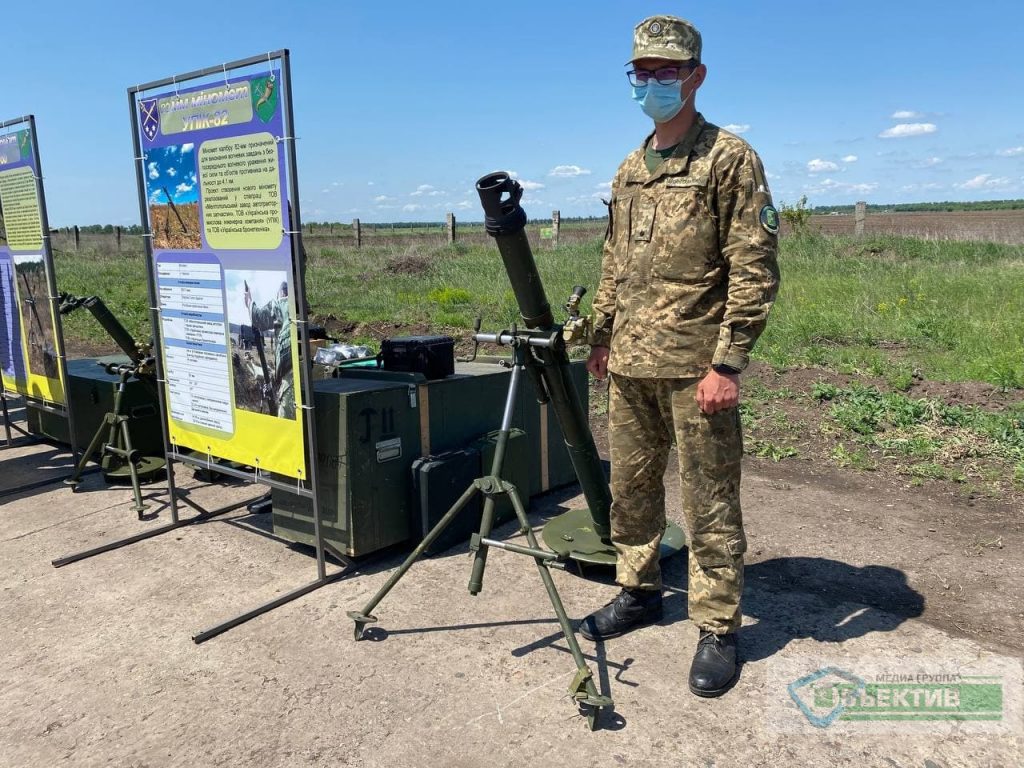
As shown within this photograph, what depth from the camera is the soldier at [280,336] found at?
148 inches

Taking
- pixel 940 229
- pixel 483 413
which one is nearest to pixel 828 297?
pixel 483 413

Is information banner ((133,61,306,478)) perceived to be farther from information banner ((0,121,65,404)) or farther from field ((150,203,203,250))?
information banner ((0,121,65,404))

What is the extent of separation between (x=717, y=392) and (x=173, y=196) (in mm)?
3066

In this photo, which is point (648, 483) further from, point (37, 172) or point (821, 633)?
point (37, 172)

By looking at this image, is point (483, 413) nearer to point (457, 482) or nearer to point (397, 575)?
point (457, 482)

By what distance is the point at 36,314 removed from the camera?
5.71 metres

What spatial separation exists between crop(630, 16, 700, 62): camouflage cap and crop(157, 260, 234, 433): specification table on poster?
241 cm

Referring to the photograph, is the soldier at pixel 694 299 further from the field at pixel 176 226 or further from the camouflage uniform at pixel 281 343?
the field at pixel 176 226

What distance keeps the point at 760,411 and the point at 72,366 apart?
574 cm

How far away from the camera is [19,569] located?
4195 millimetres

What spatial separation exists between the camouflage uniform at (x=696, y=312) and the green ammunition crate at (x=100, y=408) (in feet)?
12.6

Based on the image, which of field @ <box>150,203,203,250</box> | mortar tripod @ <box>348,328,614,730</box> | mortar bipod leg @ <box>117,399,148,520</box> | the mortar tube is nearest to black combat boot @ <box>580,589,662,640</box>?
mortar tripod @ <box>348,328,614,730</box>

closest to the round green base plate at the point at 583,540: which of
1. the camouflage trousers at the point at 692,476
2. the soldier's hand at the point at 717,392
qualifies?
the camouflage trousers at the point at 692,476

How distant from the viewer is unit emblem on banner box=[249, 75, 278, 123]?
3516 mm
